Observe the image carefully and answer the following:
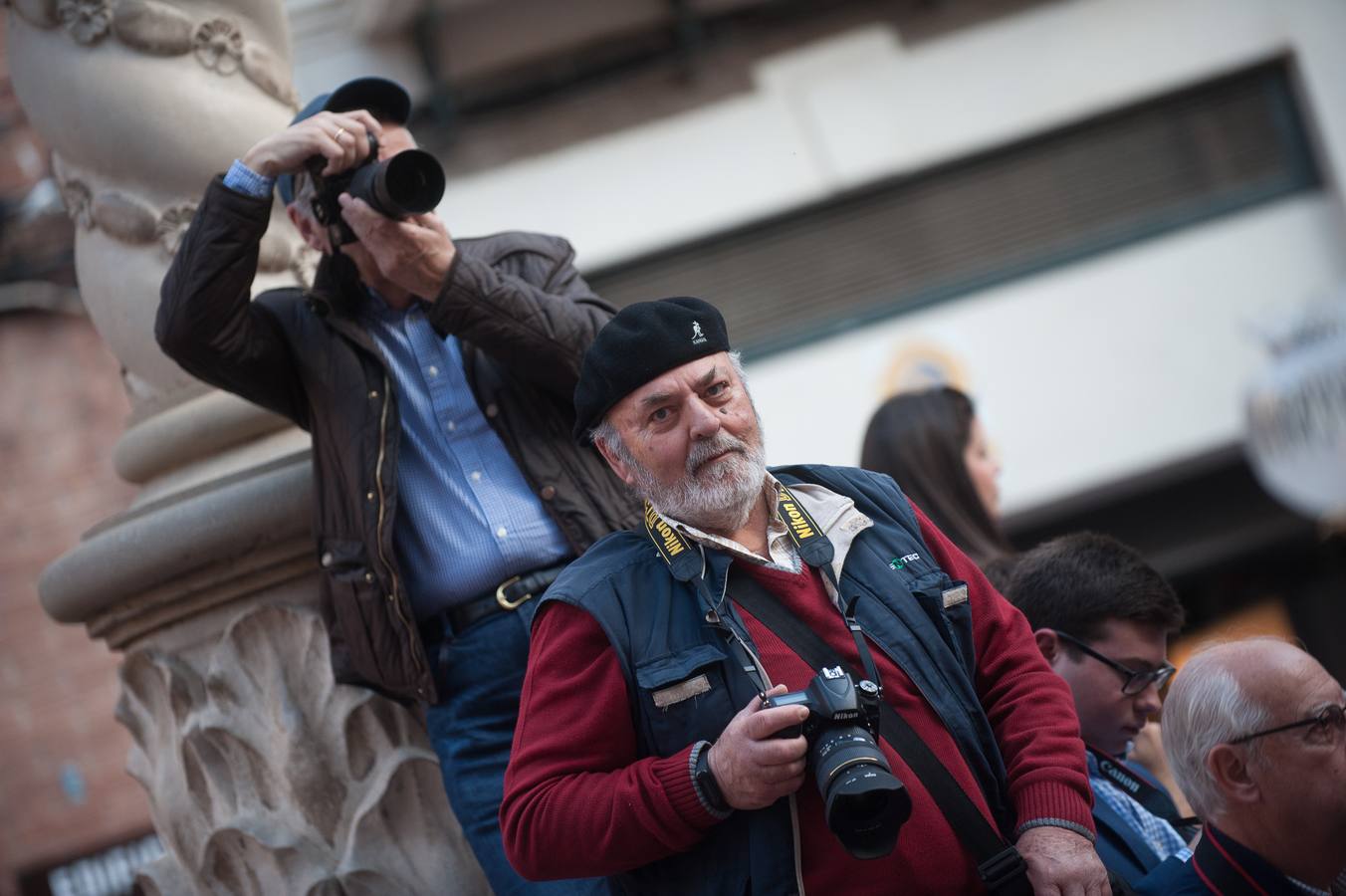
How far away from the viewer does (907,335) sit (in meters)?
8.60

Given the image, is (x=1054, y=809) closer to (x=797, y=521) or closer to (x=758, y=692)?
(x=758, y=692)

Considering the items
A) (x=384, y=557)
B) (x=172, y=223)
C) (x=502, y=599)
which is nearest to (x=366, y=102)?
(x=172, y=223)

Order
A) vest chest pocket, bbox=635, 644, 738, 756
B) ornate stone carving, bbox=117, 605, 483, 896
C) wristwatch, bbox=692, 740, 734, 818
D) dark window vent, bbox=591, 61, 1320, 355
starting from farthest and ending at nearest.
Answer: dark window vent, bbox=591, 61, 1320, 355 → ornate stone carving, bbox=117, 605, 483, 896 → vest chest pocket, bbox=635, 644, 738, 756 → wristwatch, bbox=692, 740, 734, 818

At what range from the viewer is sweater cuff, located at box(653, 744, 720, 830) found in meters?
2.08

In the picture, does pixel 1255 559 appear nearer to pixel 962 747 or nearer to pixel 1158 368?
pixel 1158 368

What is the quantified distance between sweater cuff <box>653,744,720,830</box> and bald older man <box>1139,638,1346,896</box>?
83 cm

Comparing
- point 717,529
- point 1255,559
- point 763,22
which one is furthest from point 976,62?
point 717,529

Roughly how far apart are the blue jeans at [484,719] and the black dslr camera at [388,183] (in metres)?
0.75

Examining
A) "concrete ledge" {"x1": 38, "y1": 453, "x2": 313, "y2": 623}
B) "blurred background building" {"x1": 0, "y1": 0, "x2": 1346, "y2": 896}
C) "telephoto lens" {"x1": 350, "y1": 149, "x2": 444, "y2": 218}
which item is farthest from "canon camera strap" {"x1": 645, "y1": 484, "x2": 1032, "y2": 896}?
"blurred background building" {"x1": 0, "y1": 0, "x2": 1346, "y2": 896}

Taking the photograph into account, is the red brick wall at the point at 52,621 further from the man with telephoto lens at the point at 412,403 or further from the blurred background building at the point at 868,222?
the man with telephoto lens at the point at 412,403

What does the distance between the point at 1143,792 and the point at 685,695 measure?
1219 millimetres

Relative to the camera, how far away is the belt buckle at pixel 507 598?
279 centimetres

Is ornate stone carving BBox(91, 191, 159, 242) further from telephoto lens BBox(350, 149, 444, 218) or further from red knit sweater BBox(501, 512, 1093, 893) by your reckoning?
red knit sweater BBox(501, 512, 1093, 893)

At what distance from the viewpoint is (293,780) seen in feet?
10.3
